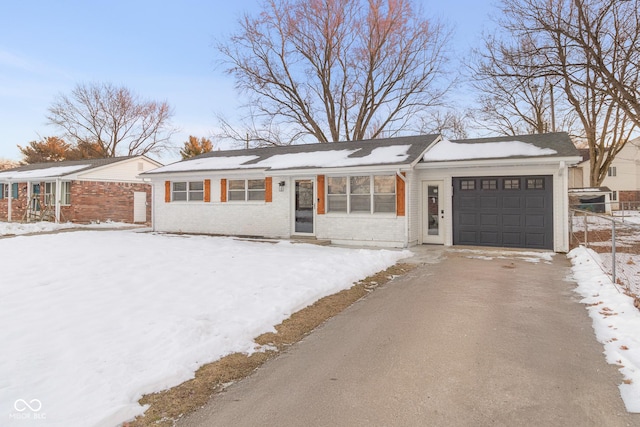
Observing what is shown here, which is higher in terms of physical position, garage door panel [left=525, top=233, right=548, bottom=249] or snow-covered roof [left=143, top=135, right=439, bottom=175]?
snow-covered roof [left=143, top=135, right=439, bottom=175]

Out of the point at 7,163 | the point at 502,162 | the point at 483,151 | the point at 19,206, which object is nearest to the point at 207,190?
the point at 483,151

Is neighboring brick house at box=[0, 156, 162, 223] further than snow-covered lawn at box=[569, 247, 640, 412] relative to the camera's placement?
Yes

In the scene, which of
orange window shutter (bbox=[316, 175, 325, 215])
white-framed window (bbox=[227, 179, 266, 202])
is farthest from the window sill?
white-framed window (bbox=[227, 179, 266, 202])

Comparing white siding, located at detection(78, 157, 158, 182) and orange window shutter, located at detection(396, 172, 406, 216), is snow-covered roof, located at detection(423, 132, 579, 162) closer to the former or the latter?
orange window shutter, located at detection(396, 172, 406, 216)

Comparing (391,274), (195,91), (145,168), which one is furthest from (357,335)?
(145,168)

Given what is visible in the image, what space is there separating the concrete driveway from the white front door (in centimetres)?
2286

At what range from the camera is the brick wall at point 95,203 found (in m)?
22.6

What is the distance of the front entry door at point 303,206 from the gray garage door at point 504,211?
5.04m

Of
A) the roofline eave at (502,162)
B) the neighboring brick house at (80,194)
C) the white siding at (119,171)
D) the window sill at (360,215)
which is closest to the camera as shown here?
the roofline eave at (502,162)

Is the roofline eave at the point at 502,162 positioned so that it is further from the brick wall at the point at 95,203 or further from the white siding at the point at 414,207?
the brick wall at the point at 95,203

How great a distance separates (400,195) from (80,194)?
20.0 m

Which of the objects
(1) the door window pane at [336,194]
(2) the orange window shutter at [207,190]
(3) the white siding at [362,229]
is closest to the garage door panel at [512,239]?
(3) the white siding at [362,229]

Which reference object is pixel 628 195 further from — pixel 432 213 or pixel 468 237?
pixel 432 213

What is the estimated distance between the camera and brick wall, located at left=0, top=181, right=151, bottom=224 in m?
22.6
